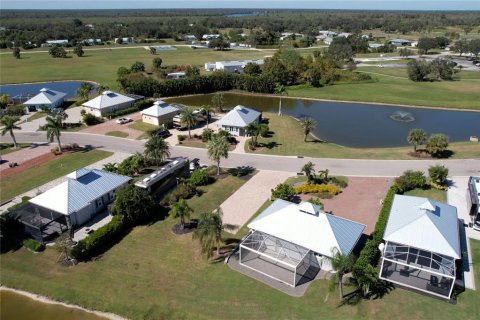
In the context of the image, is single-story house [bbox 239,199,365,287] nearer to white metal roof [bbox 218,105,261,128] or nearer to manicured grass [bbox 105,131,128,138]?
white metal roof [bbox 218,105,261,128]

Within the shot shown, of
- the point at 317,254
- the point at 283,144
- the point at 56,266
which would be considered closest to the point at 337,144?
the point at 283,144

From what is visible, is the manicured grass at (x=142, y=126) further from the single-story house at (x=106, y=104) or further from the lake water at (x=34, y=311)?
the lake water at (x=34, y=311)

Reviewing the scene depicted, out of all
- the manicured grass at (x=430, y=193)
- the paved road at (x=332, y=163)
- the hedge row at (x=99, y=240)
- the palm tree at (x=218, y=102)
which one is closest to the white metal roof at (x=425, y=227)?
the manicured grass at (x=430, y=193)

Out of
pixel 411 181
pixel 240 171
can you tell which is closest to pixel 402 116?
pixel 411 181

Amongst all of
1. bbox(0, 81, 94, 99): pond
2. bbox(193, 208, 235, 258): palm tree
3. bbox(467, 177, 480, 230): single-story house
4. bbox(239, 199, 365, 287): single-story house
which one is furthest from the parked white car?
bbox(467, 177, 480, 230): single-story house

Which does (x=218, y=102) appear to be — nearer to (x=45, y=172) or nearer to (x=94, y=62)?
(x=45, y=172)

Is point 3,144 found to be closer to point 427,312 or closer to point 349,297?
point 349,297
